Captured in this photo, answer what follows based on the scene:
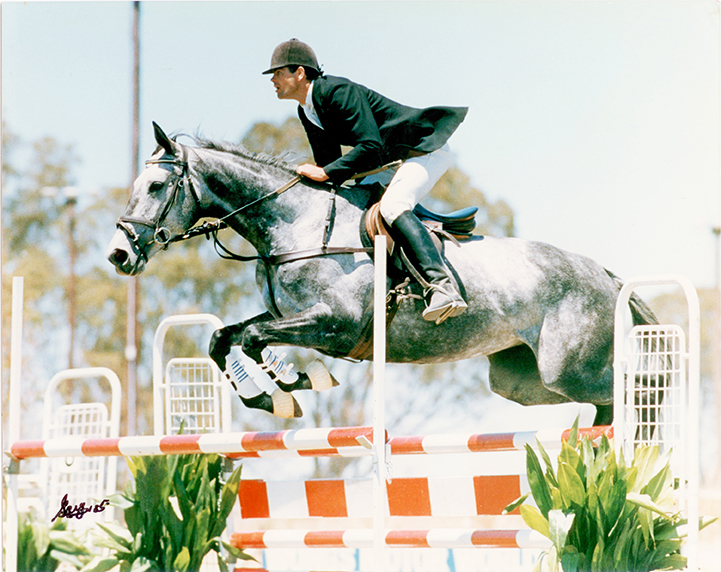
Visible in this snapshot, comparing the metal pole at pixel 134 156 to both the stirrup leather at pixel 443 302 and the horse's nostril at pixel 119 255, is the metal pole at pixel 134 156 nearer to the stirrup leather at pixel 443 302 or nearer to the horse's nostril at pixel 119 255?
the horse's nostril at pixel 119 255

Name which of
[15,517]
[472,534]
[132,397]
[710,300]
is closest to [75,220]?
[132,397]

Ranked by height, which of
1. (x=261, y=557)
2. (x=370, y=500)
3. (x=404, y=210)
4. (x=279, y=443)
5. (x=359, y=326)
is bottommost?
(x=261, y=557)

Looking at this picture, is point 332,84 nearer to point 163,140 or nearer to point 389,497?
point 163,140

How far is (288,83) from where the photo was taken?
13.1ft

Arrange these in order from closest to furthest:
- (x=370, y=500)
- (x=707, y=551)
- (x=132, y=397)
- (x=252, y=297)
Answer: (x=370, y=500) → (x=707, y=551) → (x=132, y=397) → (x=252, y=297)

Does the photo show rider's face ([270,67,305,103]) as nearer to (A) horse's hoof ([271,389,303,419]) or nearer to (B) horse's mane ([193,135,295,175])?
(B) horse's mane ([193,135,295,175])

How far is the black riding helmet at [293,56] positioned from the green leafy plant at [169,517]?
1808 mm

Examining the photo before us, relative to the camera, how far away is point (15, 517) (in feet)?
12.8

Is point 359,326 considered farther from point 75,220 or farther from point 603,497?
point 75,220

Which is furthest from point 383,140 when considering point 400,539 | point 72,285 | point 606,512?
point 72,285

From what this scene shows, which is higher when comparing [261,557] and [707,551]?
[261,557]

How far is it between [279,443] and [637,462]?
4.37 ft

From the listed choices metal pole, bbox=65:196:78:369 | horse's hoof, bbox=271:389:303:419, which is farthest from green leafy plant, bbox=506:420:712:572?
metal pole, bbox=65:196:78:369

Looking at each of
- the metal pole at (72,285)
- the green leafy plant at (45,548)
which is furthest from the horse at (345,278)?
the metal pole at (72,285)
